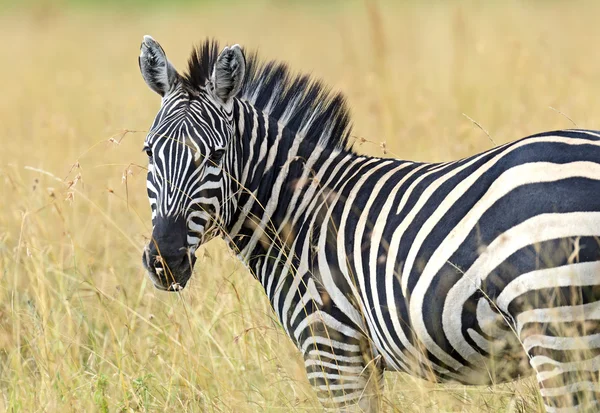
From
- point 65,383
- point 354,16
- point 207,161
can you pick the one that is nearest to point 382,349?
point 207,161

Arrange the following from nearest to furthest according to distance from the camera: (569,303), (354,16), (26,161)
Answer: (569,303) < (26,161) < (354,16)

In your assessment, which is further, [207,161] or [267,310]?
[267,310]

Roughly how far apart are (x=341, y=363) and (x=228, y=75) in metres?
1.55

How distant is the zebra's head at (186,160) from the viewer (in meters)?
3.65

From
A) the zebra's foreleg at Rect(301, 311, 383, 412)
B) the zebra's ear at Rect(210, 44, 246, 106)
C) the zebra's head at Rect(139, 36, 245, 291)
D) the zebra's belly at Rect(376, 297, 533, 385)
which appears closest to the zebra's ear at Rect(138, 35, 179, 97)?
the zebra's head at Rect(139, 36, 245, 291)

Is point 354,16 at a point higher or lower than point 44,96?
higher

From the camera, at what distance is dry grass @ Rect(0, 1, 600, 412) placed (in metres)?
4.54

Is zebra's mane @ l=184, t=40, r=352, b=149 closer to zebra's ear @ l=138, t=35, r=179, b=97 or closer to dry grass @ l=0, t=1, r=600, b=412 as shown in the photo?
zebra's ear @ l=138, t=35, r=179, b=97

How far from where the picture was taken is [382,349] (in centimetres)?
356

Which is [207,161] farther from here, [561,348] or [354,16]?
[354,16]

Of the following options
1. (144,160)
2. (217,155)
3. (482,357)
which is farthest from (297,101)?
(144,160)

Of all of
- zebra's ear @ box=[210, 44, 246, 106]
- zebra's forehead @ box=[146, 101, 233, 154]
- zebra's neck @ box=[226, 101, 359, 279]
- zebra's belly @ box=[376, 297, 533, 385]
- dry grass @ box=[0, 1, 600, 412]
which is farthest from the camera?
dry grass @ box=[0, 1, 600, 412]

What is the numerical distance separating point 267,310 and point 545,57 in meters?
7.10

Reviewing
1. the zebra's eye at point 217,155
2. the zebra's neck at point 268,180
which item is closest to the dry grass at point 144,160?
the zebra's neck at point 268,180
